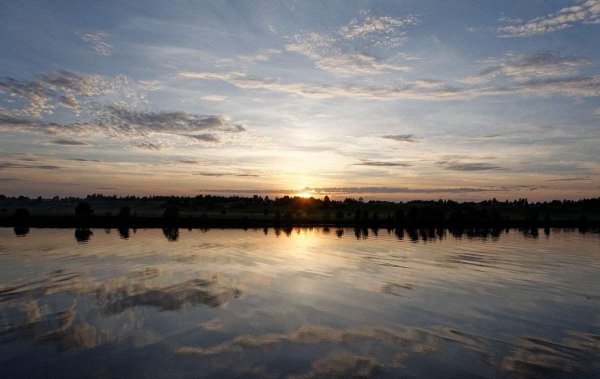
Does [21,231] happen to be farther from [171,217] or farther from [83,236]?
[171,217]

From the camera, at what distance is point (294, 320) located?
20.6 meters

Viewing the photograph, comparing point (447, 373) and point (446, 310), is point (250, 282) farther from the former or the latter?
point (447, 373)

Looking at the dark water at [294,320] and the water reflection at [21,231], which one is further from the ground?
the water reflection at [21,231]

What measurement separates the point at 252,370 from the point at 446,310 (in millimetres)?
12770

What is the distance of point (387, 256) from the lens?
48125 millimetres

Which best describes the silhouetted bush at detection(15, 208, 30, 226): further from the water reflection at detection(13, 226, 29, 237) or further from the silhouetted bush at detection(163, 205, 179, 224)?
the silhouetted bush at detection(163, 205, 179, 224)

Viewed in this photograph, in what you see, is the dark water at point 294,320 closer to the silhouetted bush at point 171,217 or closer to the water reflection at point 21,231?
the water reflection at point 21,231

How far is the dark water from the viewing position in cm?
1472

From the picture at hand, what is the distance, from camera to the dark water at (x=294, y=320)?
1472 centimetres

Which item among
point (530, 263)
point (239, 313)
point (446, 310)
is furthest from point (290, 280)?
point (530, 263)

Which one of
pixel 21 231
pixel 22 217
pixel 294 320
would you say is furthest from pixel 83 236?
→ pixel 294 320

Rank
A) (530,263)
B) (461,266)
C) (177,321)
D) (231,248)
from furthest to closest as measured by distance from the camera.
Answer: (231,248), (530,263), (461,266), (177,321)

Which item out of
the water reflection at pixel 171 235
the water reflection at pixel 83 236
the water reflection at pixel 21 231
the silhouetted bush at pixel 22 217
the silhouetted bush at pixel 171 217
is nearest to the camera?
the water reflection at pixel 83 236

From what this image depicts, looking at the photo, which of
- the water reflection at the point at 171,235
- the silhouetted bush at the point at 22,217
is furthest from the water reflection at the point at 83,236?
the silhouetted bush at the point at 22,217
